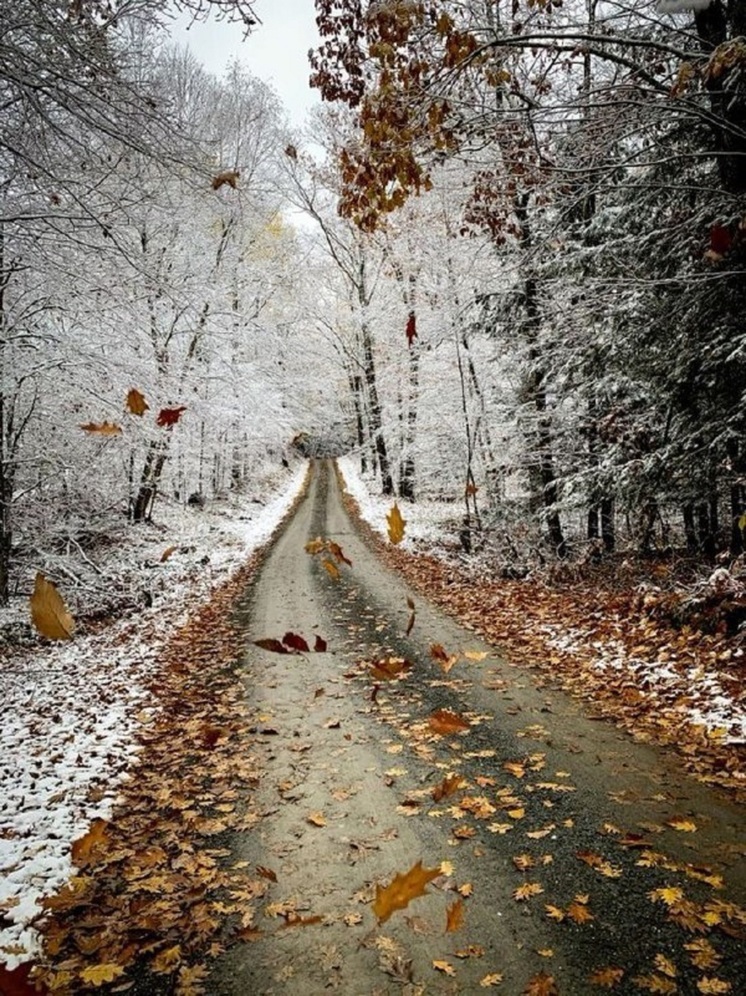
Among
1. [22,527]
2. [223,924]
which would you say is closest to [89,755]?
[223,924]

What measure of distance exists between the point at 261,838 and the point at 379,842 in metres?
0.84

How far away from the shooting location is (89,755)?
5.61m

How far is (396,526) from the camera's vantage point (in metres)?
18.8

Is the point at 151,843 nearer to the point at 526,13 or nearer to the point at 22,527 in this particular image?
the point at 22,527

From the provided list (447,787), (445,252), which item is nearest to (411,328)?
(445,252)

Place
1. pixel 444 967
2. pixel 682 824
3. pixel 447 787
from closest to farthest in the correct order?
pixel 444 967, pixel 682 824, pixel 447 787

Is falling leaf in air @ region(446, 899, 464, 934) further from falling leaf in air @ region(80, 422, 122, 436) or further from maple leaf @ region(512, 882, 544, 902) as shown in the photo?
falling leaf in air @ region(80, 422, 122, 436)

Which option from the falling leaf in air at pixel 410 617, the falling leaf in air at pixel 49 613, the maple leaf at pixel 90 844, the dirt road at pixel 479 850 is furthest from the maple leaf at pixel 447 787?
the falling leaf in air at pixel 49 613

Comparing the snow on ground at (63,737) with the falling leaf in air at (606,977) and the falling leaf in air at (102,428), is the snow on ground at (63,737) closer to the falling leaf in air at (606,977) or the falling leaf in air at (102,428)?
the falling leaf in air at (606,977)

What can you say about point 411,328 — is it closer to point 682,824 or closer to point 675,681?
point 675,681

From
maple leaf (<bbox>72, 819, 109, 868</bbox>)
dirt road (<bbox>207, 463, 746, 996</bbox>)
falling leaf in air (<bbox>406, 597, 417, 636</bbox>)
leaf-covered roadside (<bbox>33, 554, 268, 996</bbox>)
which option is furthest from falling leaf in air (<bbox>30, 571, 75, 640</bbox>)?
maple leaf (<bbox>72, 819, 109, 868</bbox>)

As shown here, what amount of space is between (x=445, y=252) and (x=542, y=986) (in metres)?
15.2

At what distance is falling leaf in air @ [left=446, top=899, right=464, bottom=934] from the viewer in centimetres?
322

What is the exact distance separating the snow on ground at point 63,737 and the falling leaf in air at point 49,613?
0.26 m
